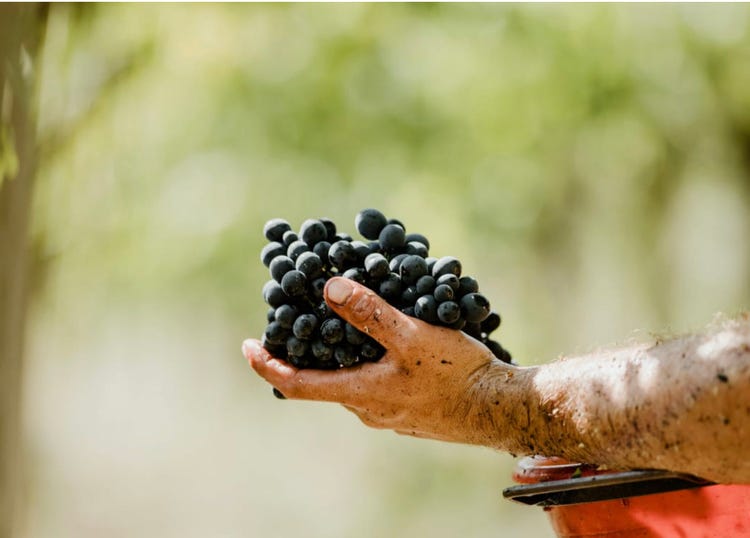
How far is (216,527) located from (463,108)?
6525 millimetres

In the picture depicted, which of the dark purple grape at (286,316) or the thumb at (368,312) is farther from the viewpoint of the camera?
the dark purple grape at (286,316)

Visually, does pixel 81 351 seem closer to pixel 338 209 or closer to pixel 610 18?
pixel 338 209

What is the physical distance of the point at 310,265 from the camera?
6.55 ft

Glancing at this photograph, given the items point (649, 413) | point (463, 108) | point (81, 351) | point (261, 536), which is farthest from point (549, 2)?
point (649, 413)

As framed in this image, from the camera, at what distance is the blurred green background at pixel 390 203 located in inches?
368

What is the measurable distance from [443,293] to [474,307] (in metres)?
0.08

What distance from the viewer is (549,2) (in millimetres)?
9562

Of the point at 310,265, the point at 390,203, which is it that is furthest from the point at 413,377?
the point at 390,203

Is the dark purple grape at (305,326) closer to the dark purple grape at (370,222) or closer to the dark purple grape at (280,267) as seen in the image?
the dark purple grape at (280,267)

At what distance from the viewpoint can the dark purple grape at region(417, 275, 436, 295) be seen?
1.93 meters

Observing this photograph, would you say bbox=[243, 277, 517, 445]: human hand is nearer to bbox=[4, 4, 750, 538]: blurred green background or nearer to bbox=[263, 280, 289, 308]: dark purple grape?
bbox=[263, 280, 289, 308]: dark purple grape

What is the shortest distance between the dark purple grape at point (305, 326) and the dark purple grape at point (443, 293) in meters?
0.30

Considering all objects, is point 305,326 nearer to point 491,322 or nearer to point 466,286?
point 466,286

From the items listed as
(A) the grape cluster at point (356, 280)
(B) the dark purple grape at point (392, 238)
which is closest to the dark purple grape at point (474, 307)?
(A) the grape cluster at point (356, 280)
